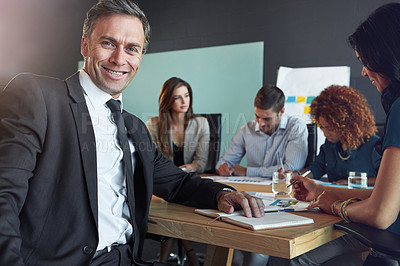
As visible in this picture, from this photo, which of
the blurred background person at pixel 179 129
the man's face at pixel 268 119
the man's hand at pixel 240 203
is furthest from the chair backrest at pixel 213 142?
the man's hand at pixel 240 203

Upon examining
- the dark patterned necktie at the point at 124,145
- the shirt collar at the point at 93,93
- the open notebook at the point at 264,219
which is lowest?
the open notebook at the point at 264,219

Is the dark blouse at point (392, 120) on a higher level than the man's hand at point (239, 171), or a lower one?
higher

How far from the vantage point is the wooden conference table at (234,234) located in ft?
3.35

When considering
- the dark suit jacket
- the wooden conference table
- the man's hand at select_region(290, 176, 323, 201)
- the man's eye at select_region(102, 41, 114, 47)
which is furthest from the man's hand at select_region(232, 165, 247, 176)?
the dark suit jacket

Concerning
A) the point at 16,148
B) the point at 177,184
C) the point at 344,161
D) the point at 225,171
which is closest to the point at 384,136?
the point at 177,184

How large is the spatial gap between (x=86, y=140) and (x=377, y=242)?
886 millimetres

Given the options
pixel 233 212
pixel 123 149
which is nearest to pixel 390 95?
pixel 233 212

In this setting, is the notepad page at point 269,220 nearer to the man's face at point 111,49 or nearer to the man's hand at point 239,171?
the man's face at point 111,49

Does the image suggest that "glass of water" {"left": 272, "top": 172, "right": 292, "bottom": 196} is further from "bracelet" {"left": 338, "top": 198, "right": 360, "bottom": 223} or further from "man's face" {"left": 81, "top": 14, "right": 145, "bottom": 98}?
"man's face" {"left": 81, "top": 14, "right": 145, "bottom": 98}

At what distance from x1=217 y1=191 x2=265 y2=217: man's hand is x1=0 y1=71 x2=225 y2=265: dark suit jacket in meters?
0.43

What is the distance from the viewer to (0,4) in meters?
6.39

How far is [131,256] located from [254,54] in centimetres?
369

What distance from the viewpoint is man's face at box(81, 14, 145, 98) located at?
1.39 m

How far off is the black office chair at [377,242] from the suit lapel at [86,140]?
0.76 metres
